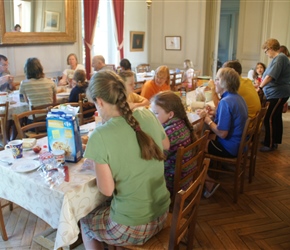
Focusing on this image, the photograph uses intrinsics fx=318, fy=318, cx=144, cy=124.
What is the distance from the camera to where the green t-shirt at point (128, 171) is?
57.6 inches

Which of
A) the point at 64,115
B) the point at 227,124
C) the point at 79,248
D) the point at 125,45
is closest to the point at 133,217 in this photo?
the point at 64,115

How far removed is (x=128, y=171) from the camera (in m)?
1.52

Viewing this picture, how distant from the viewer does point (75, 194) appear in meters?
1.55

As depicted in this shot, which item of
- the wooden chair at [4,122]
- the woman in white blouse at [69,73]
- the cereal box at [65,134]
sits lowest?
the wooden chair at [4,122]

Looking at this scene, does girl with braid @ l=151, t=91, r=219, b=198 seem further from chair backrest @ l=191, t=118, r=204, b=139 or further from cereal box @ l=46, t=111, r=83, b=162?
cereal box @ l=46, t=111, r=83, b=162

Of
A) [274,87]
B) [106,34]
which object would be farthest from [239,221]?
[106,34]

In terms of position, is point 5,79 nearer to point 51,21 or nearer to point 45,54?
point 45,54

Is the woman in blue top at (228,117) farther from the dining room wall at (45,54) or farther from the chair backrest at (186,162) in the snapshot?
the dining room wall at (45,54)

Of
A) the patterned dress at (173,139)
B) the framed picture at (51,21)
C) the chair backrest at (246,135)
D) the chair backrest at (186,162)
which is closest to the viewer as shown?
the chair backrest at (186,162)

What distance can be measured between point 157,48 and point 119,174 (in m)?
6.63

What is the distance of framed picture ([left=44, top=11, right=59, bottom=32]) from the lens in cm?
525

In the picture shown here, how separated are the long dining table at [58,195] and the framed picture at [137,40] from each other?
19.8 ft

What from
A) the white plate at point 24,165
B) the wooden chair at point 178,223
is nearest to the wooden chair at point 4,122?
the white plate at point 24,165

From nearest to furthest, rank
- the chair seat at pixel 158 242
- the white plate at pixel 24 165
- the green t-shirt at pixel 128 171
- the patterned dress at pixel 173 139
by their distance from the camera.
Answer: the green t-shirt at pixel 128 171, the chair seat at pixel 158 242, the white plate at pixel 24 165, the patterned dress at pixel 173 139
